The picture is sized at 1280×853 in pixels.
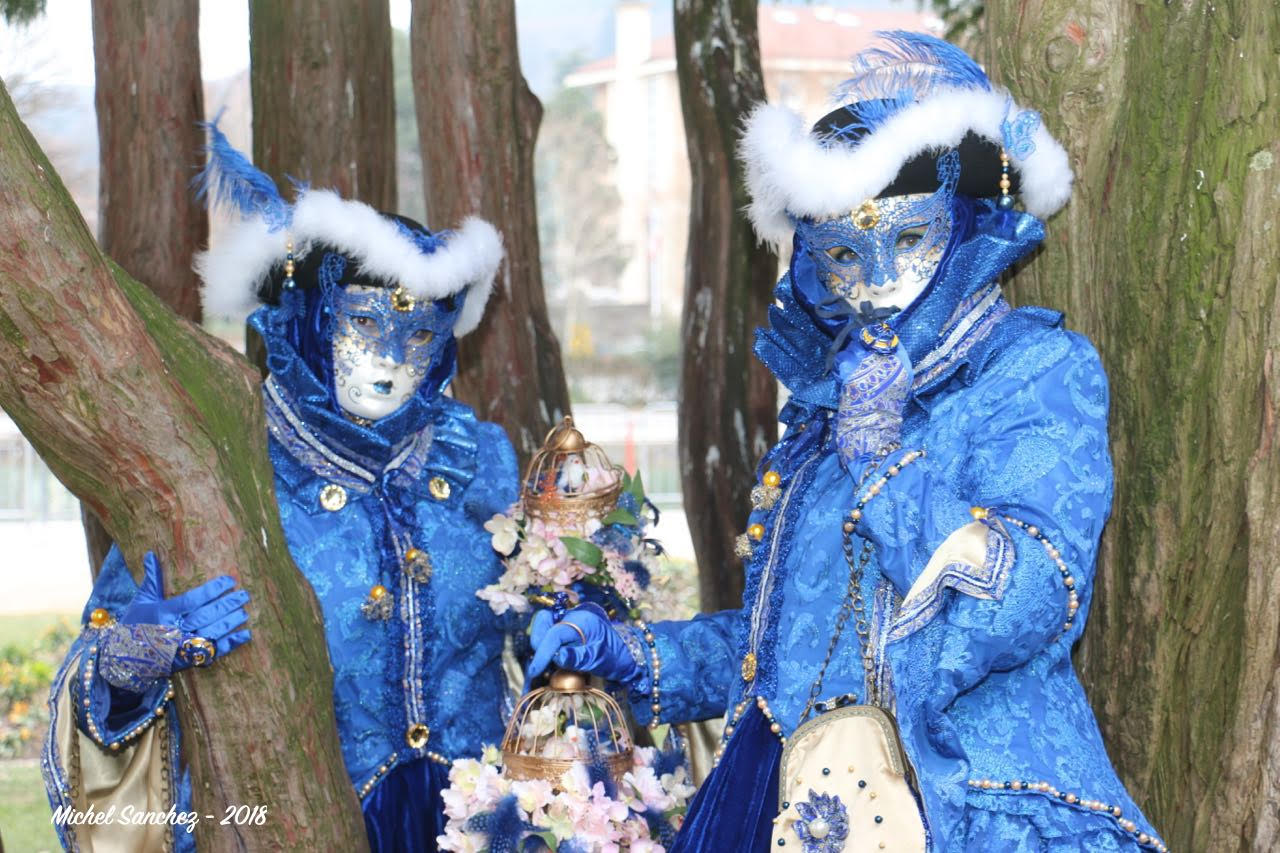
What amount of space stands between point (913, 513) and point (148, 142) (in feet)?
10.2

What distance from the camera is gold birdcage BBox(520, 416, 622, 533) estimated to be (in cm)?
331

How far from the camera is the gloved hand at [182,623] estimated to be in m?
2.90

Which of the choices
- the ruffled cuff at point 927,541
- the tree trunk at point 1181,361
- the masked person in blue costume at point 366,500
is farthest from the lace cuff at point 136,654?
the tree trunk at point 1181,361

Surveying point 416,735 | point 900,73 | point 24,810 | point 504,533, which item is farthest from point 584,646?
point 24,810

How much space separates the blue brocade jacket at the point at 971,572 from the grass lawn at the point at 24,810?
4827 millimetres

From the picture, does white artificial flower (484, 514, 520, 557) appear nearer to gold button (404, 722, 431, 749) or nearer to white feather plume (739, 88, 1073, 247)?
gold button (404, 722, 431, 749)

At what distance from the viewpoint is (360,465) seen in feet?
11.9

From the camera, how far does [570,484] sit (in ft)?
11.1

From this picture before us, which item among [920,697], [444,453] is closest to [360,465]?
[444,453]

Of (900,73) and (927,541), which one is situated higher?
(900,73)

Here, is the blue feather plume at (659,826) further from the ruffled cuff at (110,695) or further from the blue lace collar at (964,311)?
the ruffled cuff at (110,695)

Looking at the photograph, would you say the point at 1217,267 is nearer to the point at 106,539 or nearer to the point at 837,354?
the point at 837,354

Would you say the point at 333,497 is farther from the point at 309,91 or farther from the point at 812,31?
the point at 812,31

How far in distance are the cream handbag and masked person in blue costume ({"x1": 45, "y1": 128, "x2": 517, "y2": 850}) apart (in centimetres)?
112
